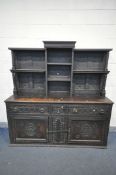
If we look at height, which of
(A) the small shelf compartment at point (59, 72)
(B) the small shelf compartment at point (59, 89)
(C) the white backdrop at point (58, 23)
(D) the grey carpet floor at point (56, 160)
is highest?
(C) the white backdrop at point (58, 23)

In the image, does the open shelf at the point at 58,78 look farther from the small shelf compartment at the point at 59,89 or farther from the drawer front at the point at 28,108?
the drawer front at the point at 28,108

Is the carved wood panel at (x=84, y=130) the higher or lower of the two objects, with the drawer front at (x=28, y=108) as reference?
lower

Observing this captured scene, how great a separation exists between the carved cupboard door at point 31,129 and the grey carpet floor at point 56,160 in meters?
0.16

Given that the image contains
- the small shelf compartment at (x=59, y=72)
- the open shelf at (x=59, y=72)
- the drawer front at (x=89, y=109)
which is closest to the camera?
the drawer front at (x=89, y=109)

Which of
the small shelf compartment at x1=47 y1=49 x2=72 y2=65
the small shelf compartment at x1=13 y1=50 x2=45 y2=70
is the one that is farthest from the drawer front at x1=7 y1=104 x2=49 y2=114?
the small shelf compartment at x1=47 y1=49 x2=72 y2=65

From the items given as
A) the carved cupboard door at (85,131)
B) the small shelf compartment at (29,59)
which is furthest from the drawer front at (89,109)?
the small shelf compartment at (29,59)

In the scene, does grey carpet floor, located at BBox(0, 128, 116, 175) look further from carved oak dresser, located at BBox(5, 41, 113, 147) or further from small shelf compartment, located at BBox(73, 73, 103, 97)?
small shelf compartment, located at BBox(73, 73, 103, 97)

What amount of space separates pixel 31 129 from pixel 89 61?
168 cm

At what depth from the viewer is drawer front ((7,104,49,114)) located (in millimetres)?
2240

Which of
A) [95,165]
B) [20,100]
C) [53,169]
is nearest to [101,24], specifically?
[20,100]

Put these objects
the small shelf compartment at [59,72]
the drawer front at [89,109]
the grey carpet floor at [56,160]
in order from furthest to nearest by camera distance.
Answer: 1. the small shelf compartment at [59,72]
2. the drawer front at [89,109]
3. the grey carpet floor at [56,160]

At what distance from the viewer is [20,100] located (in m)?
2.25

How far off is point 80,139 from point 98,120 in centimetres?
49

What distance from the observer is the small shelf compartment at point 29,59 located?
2.49 metres
